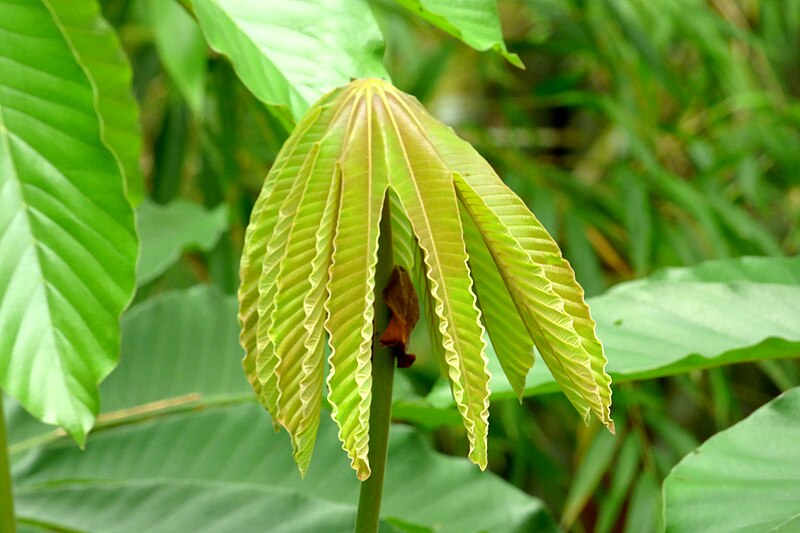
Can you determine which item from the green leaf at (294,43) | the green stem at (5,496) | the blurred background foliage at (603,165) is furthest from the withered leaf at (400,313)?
the blurred background foliage at (603,165)

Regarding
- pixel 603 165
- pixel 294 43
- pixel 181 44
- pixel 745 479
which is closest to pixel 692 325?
pixel 745 479

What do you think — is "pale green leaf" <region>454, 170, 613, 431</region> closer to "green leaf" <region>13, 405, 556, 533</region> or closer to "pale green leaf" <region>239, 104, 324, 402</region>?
"pale green leaf" <region>239, 104, 324, 402</region>

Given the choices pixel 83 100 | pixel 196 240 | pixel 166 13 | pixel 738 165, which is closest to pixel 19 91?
pixel 83 100

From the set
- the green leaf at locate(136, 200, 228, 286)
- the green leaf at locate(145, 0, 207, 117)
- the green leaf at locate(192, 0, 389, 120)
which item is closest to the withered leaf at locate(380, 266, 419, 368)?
the green leaf at locate(192, 0, 389, 120)

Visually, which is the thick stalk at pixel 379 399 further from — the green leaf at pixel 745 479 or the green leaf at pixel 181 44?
the green leaf at pixel 181 44

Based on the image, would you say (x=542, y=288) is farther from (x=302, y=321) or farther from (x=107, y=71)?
(x=107, y=71)

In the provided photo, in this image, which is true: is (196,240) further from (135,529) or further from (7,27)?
(7,27)

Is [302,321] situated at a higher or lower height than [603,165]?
higher
